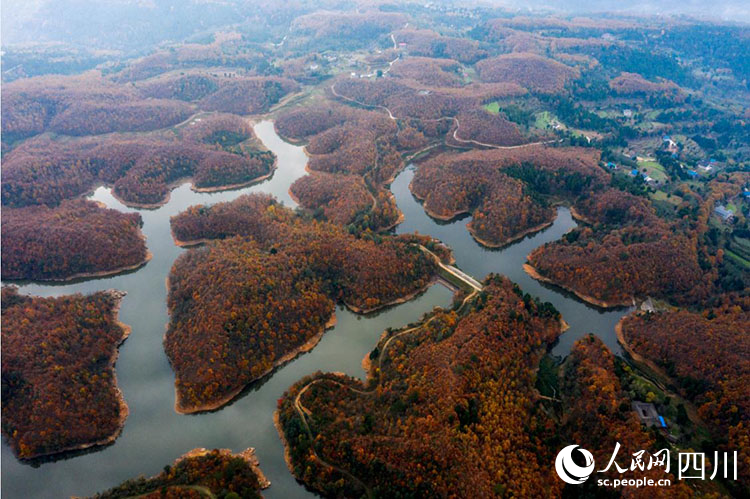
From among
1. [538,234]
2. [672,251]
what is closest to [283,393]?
[538,234]

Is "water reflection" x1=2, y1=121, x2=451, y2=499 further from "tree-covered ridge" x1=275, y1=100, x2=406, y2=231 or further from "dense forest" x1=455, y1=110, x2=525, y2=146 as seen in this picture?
"dense forest" x1=455, y1=110, x2=525, y2=146

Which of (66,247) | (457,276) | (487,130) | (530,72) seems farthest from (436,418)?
(530,72)

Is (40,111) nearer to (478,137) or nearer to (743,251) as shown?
(478,137)

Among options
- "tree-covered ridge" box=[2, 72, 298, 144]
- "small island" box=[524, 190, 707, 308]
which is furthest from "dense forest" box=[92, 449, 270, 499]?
"tree-covered ridge" box=[2, 72, 298, 144]

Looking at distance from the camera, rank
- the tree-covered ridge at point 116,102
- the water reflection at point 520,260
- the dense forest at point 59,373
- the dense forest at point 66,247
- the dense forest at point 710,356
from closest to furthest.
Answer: the dense forest at point 710,356
the dense forest at point 59,373
the water reflection at point 520,260
the dense forest at point 66,247
the tree-covered ridge at point 116,102

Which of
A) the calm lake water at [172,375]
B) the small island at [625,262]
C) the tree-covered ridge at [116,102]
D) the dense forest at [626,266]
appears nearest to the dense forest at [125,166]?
the tree-covered ridge at [116,102]

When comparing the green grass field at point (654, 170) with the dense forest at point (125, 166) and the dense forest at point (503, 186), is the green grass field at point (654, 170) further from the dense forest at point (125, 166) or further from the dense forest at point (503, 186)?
the dense forest at point (125, 166)

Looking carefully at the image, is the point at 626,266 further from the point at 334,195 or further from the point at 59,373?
the point at 59,373
